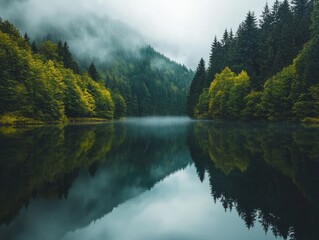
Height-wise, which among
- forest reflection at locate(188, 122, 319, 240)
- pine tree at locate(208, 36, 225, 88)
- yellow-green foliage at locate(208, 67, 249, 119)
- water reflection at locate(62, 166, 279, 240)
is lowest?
water reflection at locate(62, 166, 279, 240)

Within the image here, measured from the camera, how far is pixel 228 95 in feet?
228

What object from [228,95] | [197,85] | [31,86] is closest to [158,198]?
[31,86]

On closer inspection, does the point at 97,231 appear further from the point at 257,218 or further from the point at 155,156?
the point at 155,156

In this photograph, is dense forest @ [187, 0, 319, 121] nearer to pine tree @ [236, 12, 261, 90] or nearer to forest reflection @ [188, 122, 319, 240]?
pine tree @ [236, 12, 261, 90]

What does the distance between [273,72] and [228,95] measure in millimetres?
10532

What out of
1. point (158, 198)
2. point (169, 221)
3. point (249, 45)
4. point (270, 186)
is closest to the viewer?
point (169, 221)

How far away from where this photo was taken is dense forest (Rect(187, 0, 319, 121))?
46812 mm

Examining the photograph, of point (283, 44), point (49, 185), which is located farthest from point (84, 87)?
point (49, 185)

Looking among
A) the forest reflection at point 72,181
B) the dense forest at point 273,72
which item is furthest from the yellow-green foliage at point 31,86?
the forest reflection at point 72,181

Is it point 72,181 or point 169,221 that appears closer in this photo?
point 169,221

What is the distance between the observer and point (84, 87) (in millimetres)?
83250

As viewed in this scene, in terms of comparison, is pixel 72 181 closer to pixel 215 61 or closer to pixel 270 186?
pixel 270 186

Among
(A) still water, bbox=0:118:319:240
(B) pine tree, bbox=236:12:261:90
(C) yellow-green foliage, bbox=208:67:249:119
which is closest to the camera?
(A) still water, bbox=0:118:319:240

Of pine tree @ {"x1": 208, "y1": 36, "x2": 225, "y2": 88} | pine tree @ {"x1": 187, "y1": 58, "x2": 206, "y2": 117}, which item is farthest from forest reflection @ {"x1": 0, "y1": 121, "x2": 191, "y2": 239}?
pine tree @ {"x1": 187, "y1": 58, "x2": 206, "y2": 117}
